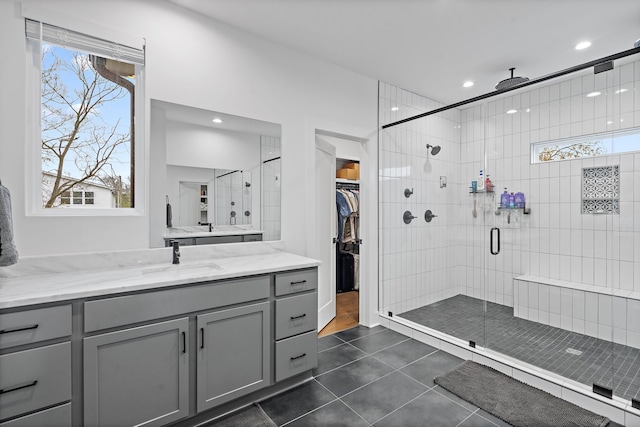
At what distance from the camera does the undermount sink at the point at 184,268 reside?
1.84 metres

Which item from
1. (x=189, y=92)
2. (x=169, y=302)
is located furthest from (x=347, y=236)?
(x=169, y=302)

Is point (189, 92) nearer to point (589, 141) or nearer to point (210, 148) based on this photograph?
point (210, 148)

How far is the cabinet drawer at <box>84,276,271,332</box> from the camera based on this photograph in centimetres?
143

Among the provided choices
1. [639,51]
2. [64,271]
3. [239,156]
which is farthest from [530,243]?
[64,271]

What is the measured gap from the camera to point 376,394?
2059mm

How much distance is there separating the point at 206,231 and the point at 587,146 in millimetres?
3538

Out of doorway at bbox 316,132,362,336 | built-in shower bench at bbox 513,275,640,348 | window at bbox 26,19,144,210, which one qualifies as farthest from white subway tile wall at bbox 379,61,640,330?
window at bbox 26,19,144,210

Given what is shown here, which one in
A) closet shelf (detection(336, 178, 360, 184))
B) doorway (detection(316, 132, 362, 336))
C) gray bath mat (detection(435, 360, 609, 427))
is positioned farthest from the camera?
closet shelf (detection(336, 178, 360, 184))

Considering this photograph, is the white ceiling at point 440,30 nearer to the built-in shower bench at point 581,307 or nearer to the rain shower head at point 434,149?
the rain shower head at point 434,149

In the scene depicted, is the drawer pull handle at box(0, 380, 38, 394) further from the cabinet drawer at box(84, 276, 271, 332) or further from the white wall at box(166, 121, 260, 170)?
the white wall at box(166, 121, 260, 170)

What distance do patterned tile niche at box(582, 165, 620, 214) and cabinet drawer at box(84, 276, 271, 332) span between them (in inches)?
107

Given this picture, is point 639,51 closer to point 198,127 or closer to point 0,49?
point 198,127

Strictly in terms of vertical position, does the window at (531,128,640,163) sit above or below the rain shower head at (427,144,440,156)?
below

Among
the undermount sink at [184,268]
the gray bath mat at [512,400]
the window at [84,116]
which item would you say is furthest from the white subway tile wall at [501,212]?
the window at [84,116]
